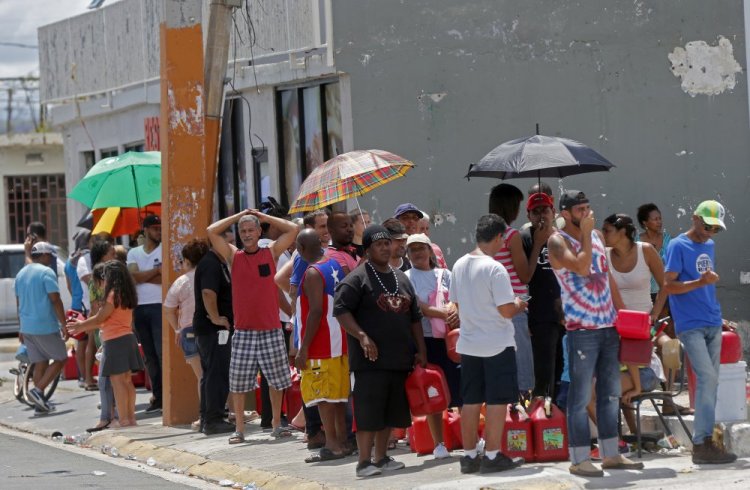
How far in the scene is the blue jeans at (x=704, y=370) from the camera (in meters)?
9.73

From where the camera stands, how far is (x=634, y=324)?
952 cm

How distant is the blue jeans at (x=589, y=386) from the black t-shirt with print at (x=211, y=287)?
4.06 metres

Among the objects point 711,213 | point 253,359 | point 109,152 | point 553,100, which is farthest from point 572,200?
point 109,152

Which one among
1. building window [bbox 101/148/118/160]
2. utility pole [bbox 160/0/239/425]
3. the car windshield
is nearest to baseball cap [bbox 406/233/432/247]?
utility pole [bbox 160/0/239/425]

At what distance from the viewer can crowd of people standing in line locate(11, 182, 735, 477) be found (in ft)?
31.5

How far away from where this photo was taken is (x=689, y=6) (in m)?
16.7

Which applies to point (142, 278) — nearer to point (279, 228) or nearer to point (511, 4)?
point (279, 228)

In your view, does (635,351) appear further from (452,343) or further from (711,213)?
(452,343)

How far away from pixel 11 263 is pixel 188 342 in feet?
48.7

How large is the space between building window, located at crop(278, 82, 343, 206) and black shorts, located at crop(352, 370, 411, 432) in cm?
678

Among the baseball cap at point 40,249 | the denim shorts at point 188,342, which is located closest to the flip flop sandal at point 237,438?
the denim shorts at point 188,342

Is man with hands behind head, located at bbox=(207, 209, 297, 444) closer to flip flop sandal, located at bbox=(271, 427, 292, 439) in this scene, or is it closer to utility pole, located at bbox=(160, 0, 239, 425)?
flip flop sandal, located at bbox=(271, 427, 292, 439)

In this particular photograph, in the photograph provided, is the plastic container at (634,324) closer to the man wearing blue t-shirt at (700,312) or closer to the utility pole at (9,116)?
the man wearing blue t-shirt at (700,312)

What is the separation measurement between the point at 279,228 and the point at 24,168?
87.7ft
